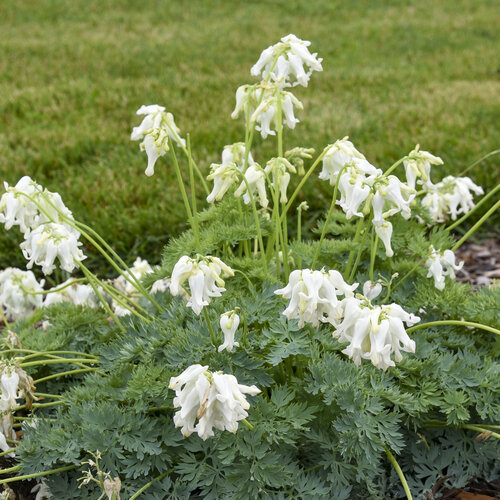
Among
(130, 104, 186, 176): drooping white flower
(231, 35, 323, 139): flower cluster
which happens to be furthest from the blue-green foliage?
(231, 35, 323, 139): flower cluster

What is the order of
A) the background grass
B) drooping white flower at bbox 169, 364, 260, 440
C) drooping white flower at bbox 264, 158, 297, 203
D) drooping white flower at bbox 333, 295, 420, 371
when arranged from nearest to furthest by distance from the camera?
drooping white flower at bbox 169, 364, 260, 440
drooping white flower at bbox 333, 295, 420, 371
drooping white flower at bbox 264, 158, 297, 203
the background grass

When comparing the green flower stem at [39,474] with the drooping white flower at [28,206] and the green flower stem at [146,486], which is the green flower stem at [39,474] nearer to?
the green flower stem at [146,486]

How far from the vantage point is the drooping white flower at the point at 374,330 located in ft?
7.17

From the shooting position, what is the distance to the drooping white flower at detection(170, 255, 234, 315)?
233 cm

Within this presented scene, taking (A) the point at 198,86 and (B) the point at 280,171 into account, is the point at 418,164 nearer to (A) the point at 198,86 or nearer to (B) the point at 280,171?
(B) the point at 280,171

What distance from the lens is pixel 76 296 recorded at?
12.8ft

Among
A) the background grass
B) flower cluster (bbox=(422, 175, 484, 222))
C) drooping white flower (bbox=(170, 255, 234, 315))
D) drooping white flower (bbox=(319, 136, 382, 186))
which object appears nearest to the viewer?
drooping white flower (bbox=(170, 255, 234, 315))

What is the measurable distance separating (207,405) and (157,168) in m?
4.82

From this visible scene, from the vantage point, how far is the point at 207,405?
204 cm

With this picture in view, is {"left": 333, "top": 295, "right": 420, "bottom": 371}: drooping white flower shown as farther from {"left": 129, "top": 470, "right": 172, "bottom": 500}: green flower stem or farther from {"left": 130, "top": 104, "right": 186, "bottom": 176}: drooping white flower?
{"left": 130, "top": 104, "right": 186, "bottom": 176}: drooping white flower

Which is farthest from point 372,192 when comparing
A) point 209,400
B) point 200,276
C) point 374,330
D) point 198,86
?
point 198,86

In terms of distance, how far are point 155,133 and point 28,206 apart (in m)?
0.63

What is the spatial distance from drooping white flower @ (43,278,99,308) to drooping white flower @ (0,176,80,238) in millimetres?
796

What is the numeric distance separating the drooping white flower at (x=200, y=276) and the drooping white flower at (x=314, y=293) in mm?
210
